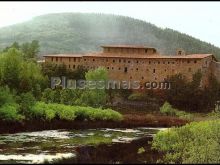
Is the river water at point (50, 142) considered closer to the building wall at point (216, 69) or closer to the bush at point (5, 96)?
the bush at point (5, 96)

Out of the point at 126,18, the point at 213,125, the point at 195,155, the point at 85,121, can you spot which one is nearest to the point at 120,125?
the point at 85,121

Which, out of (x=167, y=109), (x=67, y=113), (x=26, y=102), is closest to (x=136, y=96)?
(x=167, y=109)

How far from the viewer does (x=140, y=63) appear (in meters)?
87.4

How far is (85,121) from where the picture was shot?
2095 inches

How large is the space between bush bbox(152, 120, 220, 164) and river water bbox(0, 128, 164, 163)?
5103mm

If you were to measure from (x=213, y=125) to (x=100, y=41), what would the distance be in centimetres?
14191

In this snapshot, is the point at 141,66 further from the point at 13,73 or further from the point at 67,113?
the point at 13,73

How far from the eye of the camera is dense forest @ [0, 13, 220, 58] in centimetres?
16362

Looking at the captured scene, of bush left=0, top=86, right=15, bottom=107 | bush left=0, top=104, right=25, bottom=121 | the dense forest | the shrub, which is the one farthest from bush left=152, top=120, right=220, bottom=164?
the dense forest

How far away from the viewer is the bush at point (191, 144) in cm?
2800

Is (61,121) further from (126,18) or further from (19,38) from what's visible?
(126,18)

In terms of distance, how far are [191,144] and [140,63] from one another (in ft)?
187

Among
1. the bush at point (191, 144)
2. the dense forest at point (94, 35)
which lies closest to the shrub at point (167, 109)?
the bush at point (191, 144)

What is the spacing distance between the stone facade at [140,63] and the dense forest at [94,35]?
6455 cm
